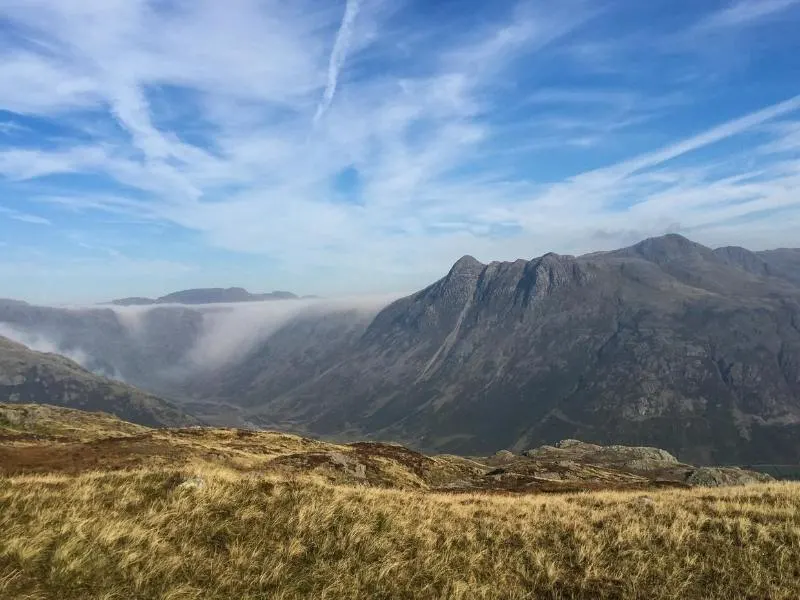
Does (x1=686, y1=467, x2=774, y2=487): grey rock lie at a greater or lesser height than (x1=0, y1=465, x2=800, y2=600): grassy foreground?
lesser

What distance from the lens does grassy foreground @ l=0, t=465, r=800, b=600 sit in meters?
12.1

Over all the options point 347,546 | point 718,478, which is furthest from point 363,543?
point 718,478

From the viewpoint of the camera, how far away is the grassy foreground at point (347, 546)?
12117 millimetres

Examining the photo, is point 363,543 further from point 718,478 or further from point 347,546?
point 718,478

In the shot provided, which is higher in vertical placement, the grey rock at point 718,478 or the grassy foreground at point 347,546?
the grassy foreground at point 347,546

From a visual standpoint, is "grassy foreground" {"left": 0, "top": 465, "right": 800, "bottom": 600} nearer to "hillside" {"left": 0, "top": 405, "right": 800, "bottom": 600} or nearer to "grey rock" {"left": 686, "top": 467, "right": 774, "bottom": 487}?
"hillside" {"left": 0, "top": 405, "right": 800, "bottom": 600}

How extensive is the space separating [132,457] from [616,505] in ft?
120

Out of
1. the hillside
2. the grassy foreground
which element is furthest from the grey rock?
the grassy foreground

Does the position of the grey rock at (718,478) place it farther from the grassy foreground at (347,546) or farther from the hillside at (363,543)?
the grassy foreground at (347,546)

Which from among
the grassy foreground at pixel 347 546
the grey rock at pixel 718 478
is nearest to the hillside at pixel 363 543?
the grassy foreground at pixel 347 546

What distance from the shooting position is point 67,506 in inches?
610

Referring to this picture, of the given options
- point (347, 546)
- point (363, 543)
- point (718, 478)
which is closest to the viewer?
point (347, 546)

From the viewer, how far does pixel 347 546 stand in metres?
14.7

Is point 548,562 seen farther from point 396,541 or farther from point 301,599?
point 301,599
